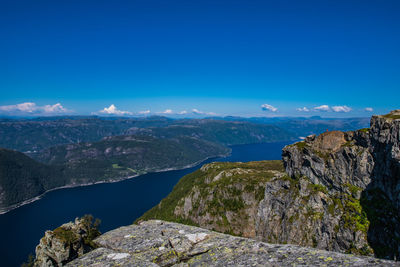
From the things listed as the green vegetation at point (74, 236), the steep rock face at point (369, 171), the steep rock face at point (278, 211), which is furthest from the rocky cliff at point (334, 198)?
the green vegetation at point (74, 236)

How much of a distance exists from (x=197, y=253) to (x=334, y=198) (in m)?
53.6

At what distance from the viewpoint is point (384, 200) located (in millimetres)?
39875

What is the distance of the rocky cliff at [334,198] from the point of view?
38.1 metres

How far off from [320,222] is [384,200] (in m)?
18.9

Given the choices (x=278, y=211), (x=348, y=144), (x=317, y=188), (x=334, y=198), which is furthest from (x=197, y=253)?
(x=278, y=211)

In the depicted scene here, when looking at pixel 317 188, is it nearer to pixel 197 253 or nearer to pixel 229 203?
pixel 229 203

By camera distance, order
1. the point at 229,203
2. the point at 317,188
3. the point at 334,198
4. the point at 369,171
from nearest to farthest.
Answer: the point at 369,171 → the point at 334,198 → the point at 317,188 → the point at 229,203

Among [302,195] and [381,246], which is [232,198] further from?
[381,246]

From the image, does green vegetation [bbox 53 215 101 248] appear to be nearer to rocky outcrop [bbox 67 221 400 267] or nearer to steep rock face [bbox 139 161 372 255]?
rocky outcrop [bbox 67 221 400 267]

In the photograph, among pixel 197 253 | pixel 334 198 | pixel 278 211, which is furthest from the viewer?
pixel 278 211

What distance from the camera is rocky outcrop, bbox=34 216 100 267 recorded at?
1396 cm

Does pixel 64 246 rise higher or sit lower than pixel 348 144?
lower

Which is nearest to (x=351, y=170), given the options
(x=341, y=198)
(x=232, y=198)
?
(x=341, y=198)

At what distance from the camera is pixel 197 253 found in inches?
498
